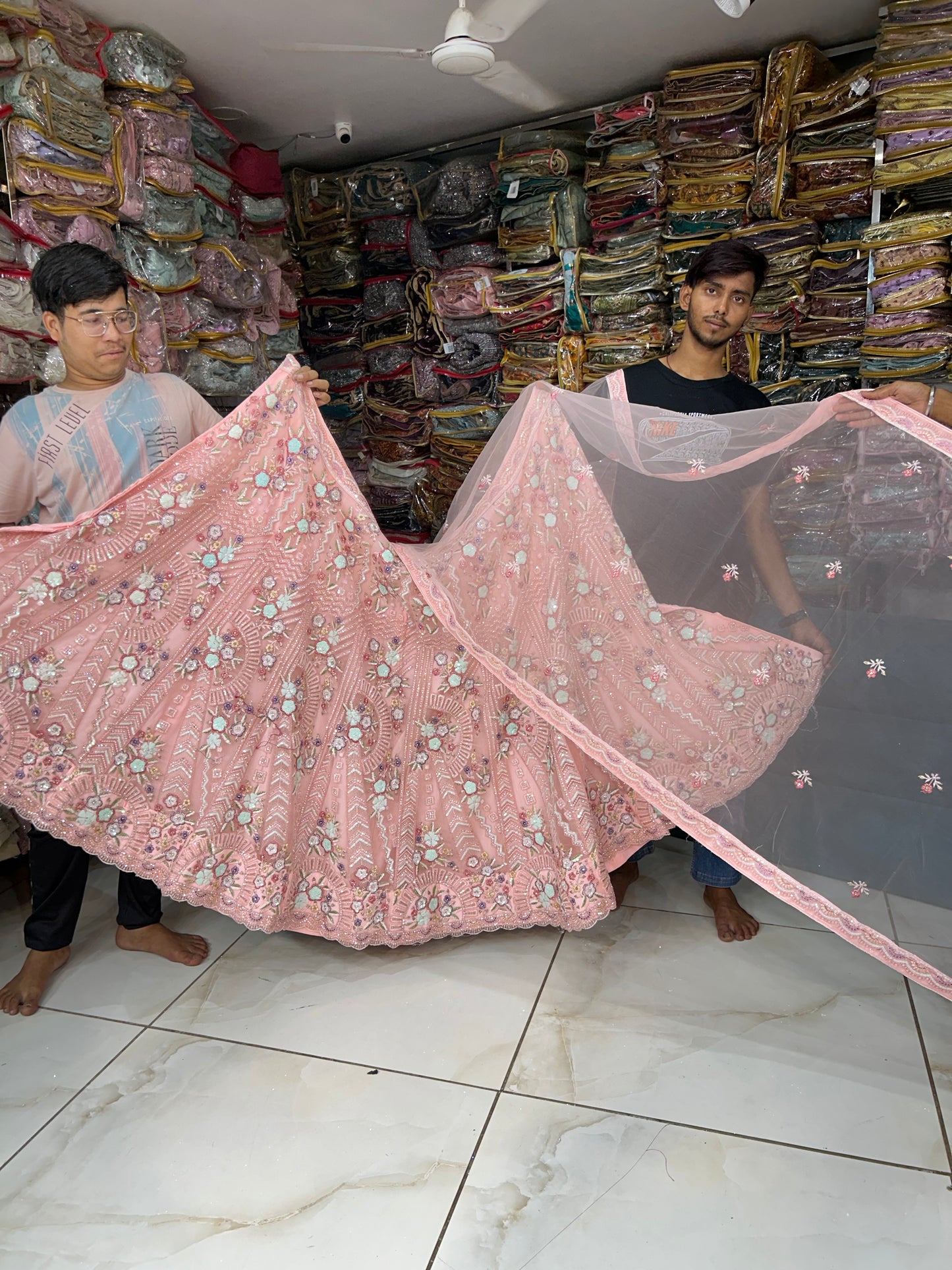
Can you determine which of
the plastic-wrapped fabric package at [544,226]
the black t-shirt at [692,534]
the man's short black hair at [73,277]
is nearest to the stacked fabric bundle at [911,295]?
the plastic-wrapped fabric package at [544,226]

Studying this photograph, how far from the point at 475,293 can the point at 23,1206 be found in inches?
139

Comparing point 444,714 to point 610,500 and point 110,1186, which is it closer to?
point 610,500

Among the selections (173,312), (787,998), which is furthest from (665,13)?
(787,998)

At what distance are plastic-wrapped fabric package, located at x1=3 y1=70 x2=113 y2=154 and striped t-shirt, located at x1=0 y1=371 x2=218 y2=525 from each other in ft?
3.39

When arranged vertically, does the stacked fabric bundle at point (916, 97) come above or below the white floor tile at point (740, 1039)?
above

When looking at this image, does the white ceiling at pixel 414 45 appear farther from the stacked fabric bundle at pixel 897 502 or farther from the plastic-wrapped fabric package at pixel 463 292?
the stacked fabric bundle at pixel 897 502

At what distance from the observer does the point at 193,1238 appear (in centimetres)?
129

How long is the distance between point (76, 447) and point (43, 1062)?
119cm

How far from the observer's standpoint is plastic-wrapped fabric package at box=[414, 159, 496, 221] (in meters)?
3.76

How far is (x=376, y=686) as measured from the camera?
1856mm

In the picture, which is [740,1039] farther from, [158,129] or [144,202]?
[158,129]

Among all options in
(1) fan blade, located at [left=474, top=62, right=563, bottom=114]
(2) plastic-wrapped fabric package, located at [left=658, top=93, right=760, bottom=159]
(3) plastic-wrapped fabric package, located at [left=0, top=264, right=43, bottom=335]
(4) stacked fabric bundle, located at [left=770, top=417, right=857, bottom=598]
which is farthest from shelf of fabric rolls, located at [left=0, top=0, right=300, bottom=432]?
(4) stacked fabric bundle, located at [left=770, top=417, right=857, bottom=598]

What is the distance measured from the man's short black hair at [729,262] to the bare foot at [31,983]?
2.12m

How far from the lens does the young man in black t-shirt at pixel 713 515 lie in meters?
1.71
